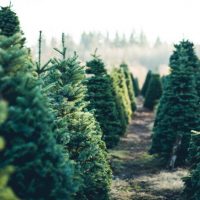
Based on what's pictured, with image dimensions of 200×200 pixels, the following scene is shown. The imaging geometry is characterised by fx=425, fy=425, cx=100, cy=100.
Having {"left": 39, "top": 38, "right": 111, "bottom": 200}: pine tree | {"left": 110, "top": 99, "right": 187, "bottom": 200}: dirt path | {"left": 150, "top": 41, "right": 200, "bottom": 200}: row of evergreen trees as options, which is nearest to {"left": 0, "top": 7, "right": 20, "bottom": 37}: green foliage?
{"left": 39, "top": 38, "right": 111, "bottom": 200}: pine tree

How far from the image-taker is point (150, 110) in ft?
202

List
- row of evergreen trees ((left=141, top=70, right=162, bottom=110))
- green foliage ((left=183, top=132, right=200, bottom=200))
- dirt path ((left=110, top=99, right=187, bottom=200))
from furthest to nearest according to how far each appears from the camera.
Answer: row of evergreen trees ((left=141, top=70, right=162, bottom=110)) → dirt path ((left=110, top=99, right=187, bottom=200)) → green foliage ((left=183, top=132, right=200, bottom=200))

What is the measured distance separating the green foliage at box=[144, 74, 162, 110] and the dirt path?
20158 millimetres

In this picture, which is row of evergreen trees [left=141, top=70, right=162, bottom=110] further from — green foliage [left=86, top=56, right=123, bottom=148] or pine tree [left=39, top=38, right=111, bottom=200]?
pine tree [left=39, top=38, right=111, bottom=200]

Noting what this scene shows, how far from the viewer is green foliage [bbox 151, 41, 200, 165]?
2598 centimetres

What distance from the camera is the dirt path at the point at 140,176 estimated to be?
20.7 metres

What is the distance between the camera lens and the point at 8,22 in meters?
19.5

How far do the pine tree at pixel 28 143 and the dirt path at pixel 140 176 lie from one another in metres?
10.5

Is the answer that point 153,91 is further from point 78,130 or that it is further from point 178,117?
point 78,130

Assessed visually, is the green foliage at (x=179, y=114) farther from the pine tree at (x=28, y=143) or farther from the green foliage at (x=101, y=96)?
the pine tree at (x=28, y=143)

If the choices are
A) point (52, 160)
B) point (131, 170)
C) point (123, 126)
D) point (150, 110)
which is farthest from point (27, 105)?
point (150, 110)

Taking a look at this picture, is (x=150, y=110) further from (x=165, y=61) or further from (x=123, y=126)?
(x=165, y=61)

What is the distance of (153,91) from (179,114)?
3175 cm

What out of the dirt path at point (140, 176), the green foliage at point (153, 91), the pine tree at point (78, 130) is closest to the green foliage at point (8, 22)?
the pine tree at point (78, 130)
